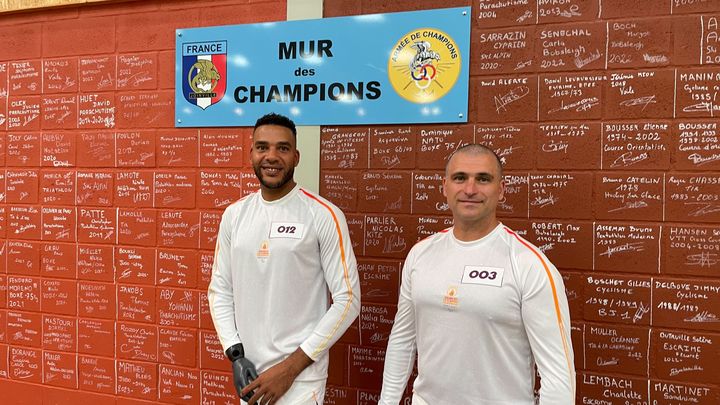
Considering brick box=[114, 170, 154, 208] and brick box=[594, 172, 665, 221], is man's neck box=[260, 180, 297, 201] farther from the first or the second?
brick box=[594, 172, 665, 221]

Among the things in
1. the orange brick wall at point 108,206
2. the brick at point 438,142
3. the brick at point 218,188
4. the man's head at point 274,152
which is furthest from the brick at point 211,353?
the brick at point 438,142

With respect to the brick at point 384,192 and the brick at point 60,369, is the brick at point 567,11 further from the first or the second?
the brick at point 60,369

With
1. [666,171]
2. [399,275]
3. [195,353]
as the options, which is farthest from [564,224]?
[195,353]

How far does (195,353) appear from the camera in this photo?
9.30ft

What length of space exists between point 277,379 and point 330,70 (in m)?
1.42

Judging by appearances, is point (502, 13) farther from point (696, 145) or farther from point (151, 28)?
point (151, 28)

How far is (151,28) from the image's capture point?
2.87 meters

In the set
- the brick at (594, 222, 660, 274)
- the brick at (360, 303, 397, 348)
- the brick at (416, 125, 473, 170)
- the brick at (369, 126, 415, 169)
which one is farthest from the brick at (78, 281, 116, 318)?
the brick at (594, 222, 660, 274)

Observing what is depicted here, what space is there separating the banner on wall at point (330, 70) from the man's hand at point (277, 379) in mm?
1142

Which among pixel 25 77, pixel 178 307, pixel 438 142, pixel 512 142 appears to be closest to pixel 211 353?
pixel 178 307

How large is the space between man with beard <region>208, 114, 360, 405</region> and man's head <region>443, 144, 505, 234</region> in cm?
50

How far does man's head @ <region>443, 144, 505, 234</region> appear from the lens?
166 centimetres

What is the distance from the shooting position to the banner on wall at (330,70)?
7.89 ft

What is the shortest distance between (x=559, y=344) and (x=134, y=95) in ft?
8.05
